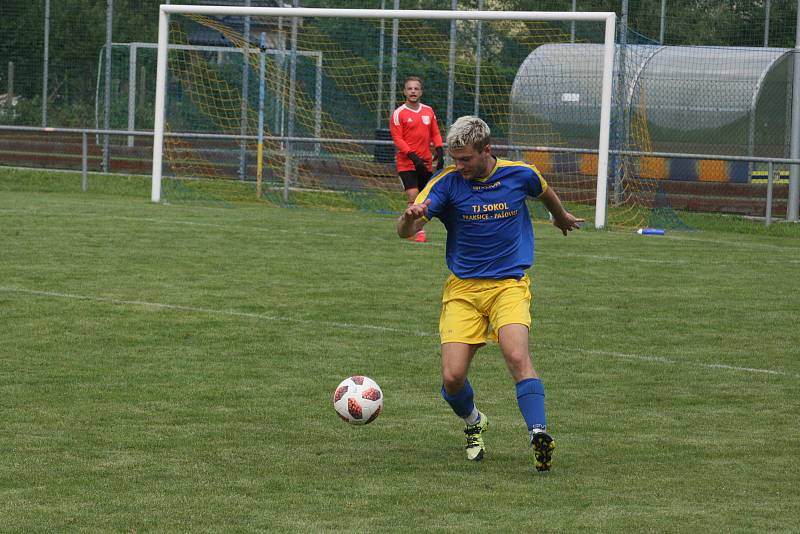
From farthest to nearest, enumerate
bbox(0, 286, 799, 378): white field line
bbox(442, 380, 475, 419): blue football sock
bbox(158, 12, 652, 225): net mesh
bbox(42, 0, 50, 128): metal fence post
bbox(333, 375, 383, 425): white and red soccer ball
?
bbox(42, 0, 50, 128): metal fence post → bbox(158, 12, 652, 225): net mesh → bbox(0, 286, 799, 378): white field line → bbox(333, 375, 383, 425): white and red soccer ball → bbox(442, 380, 475, 419): blue football sock

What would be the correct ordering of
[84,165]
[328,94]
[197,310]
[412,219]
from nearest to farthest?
1. [412,219]
2. [197,310]
3. [328,94]
4. [84,165]

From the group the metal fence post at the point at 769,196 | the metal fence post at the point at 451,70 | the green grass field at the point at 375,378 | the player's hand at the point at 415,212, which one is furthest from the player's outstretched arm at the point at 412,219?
the metal fence post at the point at 451,70

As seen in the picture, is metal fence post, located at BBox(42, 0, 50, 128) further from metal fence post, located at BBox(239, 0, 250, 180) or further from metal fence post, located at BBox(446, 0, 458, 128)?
metal fence post, located at BBox(446, 0, 458, 128)

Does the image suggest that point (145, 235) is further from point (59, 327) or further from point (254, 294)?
point (59, 327)

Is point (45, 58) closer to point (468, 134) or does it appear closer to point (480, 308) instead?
point (480, 308)

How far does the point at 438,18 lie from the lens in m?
19.5

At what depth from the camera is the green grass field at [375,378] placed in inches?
213

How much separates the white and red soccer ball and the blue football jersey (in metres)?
0.73

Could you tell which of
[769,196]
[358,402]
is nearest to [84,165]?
[769,196]

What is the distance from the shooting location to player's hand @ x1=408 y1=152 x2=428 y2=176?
16766 millimetres

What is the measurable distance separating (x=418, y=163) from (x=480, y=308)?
10427 millimetres

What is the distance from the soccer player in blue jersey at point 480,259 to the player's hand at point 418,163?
398 inches

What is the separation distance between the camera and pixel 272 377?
830 cm

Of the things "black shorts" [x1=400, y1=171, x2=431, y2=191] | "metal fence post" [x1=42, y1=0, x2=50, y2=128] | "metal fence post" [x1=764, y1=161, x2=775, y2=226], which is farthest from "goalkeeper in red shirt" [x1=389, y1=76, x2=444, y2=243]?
"metal fence post" [x1=42, y1=0, x2=50, y2=128]
